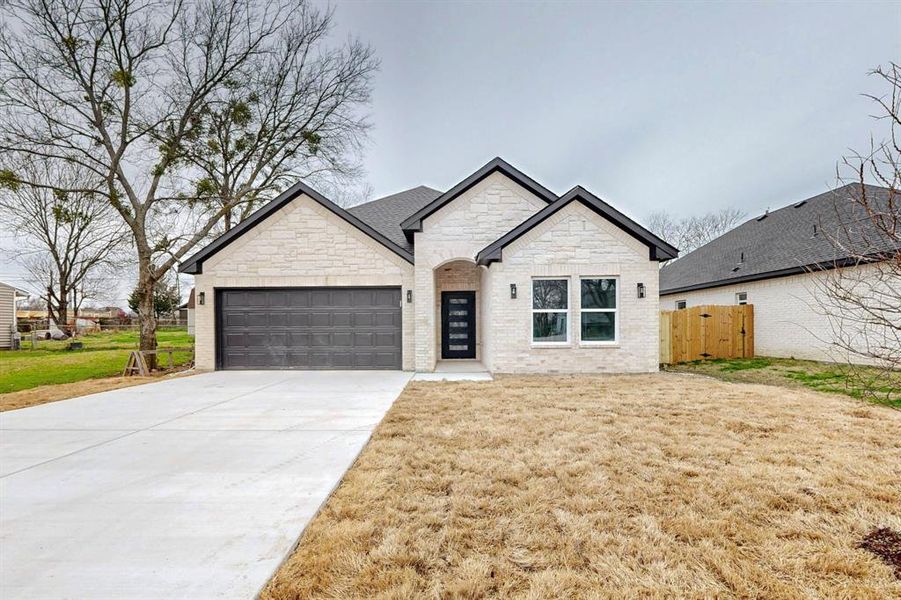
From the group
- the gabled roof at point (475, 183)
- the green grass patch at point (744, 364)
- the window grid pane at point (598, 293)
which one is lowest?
the green grass patch at point (744, 364)

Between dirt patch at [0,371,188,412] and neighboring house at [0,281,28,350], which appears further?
neighboring house at [0,281,28,350]

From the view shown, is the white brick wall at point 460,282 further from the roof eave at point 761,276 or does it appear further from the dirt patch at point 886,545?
the dirt patch at point 886,545

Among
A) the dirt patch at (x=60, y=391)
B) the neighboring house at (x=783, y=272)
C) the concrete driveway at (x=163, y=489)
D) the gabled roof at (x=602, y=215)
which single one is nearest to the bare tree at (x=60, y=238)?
the dirt patch at (x=60, y=391)

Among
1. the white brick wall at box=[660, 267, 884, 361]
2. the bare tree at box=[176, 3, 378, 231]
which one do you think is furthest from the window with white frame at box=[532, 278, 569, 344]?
the bare tree at box=[176, 3, 378, 231]

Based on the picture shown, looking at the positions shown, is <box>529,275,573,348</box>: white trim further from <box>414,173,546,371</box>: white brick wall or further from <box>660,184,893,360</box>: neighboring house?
<box>660,184,893,360</box>: neighboring house

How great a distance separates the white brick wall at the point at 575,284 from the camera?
10.6m

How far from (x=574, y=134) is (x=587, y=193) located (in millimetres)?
12660

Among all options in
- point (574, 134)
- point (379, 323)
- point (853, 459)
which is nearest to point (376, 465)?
point (853, 459)

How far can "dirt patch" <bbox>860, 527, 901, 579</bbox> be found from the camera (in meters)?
2.59

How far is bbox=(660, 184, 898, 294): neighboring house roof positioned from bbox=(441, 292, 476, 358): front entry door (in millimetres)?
9867

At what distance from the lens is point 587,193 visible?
10.4 meters

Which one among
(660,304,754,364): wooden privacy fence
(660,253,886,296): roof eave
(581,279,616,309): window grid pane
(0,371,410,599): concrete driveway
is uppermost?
(660,253,886,296): roof eave

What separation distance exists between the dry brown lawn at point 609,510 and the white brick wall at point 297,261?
6.57 metres

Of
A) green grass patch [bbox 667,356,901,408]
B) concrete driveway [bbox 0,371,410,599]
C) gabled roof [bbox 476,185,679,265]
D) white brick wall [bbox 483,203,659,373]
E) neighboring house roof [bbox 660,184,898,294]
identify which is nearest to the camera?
concrete driveway [bbox 0,371,410,599]
